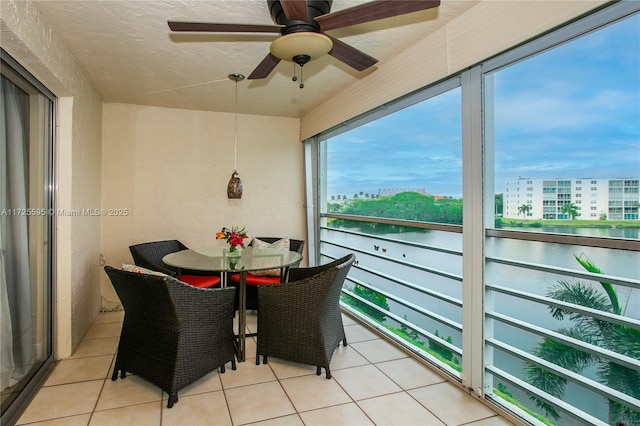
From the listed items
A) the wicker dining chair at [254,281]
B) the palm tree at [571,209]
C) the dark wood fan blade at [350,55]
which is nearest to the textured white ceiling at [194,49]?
the dark wood fan blade at [350,55]

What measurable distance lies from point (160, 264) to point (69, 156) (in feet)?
4.67

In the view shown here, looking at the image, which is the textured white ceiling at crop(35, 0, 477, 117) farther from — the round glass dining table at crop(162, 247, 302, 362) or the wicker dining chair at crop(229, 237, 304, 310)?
the wicker dining chair at crop(229, 237, 304, 310)

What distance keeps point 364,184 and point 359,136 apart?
1.86ft

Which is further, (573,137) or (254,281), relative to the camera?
(254,281)

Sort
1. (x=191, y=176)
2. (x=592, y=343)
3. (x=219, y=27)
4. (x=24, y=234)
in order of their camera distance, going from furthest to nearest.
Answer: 1. (x=191, y=176)
2. (x=24, y=234)
3. (x=592, y=343)
4. (x=219, y=27)

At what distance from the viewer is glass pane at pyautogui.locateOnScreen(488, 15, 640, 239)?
1634 mm

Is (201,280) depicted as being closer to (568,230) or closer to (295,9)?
(295,9)

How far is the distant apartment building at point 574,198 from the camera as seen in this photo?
1.64 metres

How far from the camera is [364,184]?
Result: 409 centimetres

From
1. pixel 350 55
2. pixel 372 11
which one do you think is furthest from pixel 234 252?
pixel 372 11

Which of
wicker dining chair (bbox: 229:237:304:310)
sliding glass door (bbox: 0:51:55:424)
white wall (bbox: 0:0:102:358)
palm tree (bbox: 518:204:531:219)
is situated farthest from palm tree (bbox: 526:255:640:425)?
white wall (bbox: 0:0:102:358)

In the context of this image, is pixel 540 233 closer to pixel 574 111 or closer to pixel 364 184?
pixel 574 111

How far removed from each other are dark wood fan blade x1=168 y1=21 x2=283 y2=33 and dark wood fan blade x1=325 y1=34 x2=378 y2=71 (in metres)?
0.33

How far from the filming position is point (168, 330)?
229cm
